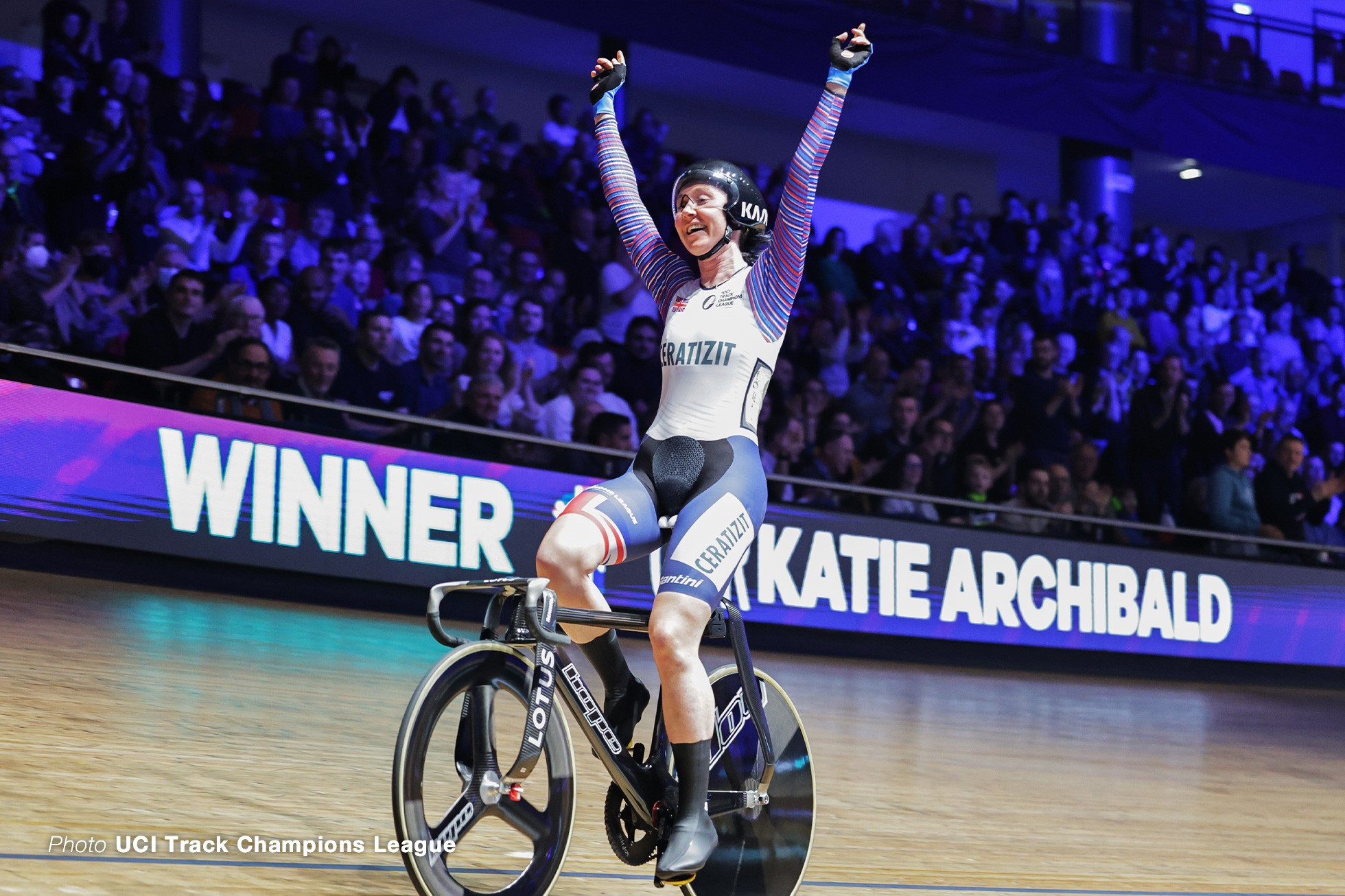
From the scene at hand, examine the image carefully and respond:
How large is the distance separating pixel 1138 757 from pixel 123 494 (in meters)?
4.97

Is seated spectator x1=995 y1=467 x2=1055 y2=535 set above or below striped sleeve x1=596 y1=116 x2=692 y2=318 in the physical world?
below

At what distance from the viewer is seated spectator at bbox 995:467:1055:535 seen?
362 inches

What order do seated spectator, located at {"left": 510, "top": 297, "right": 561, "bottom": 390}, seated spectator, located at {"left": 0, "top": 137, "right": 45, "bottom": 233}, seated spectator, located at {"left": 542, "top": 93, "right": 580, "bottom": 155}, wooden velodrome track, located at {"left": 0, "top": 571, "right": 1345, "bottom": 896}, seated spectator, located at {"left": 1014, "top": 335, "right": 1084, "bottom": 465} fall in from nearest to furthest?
wooden velodrome track, located at {"left": 0, "top": 571, "right": 1345, "bottom": 896}
seated spectator, located at {"left": 0, "top": 137, "right": 45, "bottom": 233}
seated spectator, located at {"left": 510, "top": 297, "right": 561, "bottom": 390}
seated spectator, located at {"left": 1014, "top": 335, "right": 1084, "bottom": 465}
seated spectator, located at {"left": 542, "top": 93, "right": 580, "bottom": 155}

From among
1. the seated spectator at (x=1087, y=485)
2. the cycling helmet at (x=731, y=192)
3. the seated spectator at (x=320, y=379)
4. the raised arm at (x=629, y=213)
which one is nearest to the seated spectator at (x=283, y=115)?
the seated spectator at (x=320, y=379)

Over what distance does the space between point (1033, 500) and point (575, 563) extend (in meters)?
7.44

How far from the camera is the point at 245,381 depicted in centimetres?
721

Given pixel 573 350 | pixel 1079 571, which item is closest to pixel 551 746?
pixel 573 350

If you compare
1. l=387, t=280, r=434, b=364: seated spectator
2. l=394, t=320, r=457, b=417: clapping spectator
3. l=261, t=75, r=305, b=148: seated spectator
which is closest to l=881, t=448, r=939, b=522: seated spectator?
l=394, t=320, r=457, b=417: clapping spectator

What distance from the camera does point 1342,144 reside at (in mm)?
15352

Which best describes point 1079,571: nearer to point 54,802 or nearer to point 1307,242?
point 54,802

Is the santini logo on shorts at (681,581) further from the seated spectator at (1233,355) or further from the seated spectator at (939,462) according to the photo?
the seated spectator at (1233,355)

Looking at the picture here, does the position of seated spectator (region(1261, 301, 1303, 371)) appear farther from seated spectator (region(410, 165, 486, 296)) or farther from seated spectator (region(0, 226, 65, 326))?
seated spectator (region(0, 226, 65, 326))

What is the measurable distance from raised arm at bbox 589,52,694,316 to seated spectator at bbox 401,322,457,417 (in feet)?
15.2

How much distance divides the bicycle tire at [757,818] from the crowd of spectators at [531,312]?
4702mm
